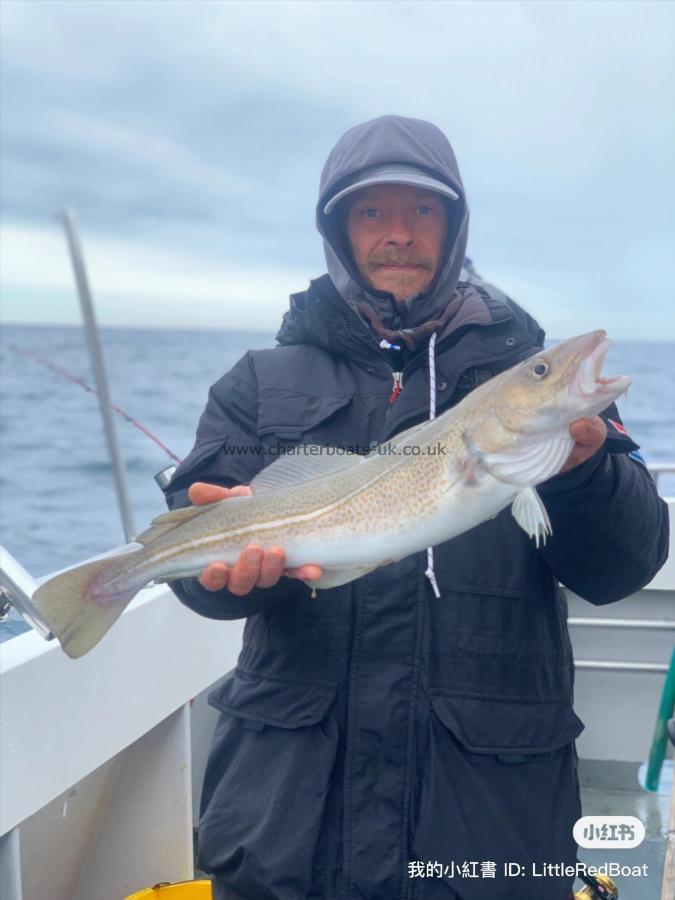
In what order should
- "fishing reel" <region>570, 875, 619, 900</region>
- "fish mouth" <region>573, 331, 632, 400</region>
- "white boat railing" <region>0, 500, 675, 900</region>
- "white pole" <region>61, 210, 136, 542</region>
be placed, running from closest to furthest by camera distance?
"fish mouth" <region>573, 331, 632, 400</region>
"white boat railing" <region>0, 500, 675, 900</region>
"fishing reel" <region>570, 875, 619, 900</region>
"white pole" <region>61, 210, 136, 542</region>

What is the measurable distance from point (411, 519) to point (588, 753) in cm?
343

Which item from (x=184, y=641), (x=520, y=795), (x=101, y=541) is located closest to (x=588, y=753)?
(x=184, y=641)

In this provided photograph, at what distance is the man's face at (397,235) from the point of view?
262 centimetres

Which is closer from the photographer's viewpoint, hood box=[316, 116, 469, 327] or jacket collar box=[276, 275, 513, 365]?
jacket collar box=[276, 275, 513, 365]

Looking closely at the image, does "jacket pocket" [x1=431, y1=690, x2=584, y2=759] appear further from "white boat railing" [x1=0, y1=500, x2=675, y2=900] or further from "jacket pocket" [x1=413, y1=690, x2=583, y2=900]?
"white boat railing" [x1=0, y1=500, x2=675, y2=900]

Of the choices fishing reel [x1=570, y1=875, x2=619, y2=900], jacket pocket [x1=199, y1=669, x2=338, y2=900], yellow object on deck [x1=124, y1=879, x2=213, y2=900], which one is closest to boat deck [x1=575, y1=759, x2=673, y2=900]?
fishing reel [x1=570, y1=875, x2=619, y2=900]

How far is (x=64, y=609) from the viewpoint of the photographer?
2309 mm

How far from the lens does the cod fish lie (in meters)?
2.09

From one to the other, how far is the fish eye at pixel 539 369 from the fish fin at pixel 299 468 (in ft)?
1.61

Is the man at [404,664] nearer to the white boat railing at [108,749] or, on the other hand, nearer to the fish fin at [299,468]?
the fish fin at [299,468]

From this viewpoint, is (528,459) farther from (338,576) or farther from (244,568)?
(244,568)

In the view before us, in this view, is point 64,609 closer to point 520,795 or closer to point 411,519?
point 411,519

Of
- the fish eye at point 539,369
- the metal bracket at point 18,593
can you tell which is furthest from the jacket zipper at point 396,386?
the metal bracket at point 18,593

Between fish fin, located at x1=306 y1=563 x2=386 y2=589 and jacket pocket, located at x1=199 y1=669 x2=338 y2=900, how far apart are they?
249 millimetres
